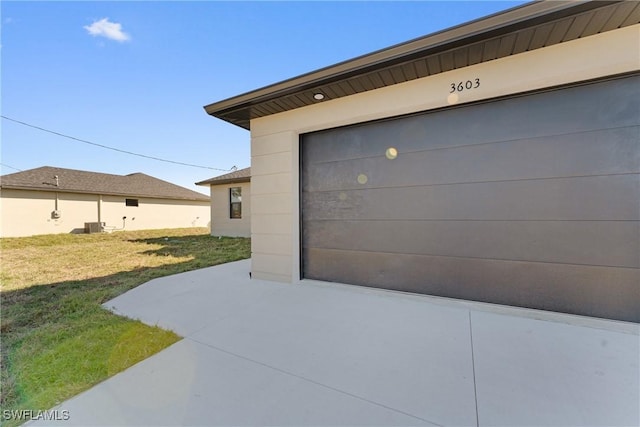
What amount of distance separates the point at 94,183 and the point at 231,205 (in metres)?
10.2

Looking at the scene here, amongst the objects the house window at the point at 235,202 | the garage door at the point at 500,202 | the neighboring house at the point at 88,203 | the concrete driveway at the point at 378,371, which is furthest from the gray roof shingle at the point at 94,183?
the garage door at the point at 500,202

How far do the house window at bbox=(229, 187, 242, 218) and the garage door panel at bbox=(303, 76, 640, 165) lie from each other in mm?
9665

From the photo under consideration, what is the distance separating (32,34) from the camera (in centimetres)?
590

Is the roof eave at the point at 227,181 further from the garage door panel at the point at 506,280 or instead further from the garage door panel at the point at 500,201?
the garage door panel at the point at 506,280

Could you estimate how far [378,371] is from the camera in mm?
1891

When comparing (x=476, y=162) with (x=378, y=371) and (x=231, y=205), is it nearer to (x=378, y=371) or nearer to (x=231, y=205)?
(x=378, y=371)

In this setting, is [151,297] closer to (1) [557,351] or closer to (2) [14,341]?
(2) [14,341]

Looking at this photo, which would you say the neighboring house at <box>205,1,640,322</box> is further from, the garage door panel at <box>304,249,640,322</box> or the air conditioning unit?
the air conditioning unit

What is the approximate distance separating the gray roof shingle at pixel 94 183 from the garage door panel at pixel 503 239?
17393 millimetres

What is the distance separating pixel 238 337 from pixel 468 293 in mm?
2708

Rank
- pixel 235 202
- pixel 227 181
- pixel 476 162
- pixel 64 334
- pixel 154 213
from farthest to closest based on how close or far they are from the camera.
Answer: pixel 154 213 → pixel 235 202 → pixel 227 181 → pixel 476 162 → pixel 64 334

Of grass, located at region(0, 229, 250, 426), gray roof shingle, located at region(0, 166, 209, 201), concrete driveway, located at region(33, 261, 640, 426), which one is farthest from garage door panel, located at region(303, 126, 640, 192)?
gray roof shingle, located at region(0, 166, 209, 201)

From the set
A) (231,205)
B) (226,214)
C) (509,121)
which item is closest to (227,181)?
(231,205)

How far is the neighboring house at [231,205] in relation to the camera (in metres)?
12.3
